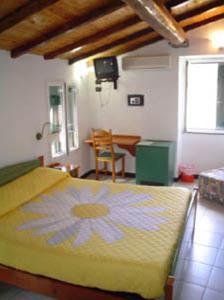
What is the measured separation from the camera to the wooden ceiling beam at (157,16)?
8.56 feet

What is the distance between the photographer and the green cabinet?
15.4ft

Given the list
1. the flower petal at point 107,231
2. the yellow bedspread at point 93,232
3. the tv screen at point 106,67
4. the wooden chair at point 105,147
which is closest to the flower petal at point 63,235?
the yellow bedspread at point 93,232

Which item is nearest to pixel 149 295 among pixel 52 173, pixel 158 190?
pixel 158 190

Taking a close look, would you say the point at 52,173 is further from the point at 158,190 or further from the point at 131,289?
the point at 131,289

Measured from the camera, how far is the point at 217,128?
5.18 metres

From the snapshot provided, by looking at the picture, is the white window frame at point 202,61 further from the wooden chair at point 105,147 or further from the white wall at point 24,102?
the white wall at point 24,102

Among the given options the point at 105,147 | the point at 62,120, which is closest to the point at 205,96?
the point at 105,147

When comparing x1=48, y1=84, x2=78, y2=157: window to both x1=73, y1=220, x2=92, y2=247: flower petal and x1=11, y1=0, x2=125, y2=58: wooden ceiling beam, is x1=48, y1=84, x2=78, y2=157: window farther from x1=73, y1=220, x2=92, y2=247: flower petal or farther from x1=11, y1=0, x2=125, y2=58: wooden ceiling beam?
x1=73, y1=220, x2=92, y2=247: flower petal

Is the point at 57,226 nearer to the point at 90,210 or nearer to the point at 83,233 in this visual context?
the point at 83,233

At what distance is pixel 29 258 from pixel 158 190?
1538 millimetres

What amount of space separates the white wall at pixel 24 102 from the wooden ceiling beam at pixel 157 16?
1.58 m

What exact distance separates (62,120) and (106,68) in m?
1.15

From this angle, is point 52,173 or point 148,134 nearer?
point 52,173

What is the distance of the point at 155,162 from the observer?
187 inches
